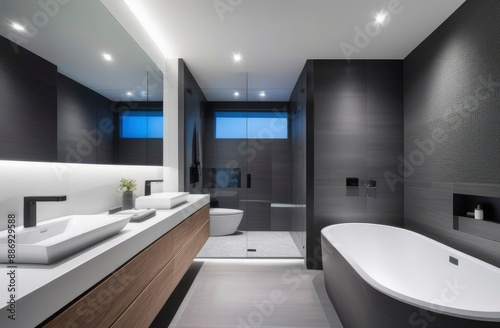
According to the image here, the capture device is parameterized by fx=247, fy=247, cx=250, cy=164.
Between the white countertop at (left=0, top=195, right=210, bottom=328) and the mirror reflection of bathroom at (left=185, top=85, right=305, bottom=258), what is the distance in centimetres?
231

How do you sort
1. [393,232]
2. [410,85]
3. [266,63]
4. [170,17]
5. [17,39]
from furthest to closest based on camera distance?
[266,63], [410,85], [393,232], [170,17], [17,39]

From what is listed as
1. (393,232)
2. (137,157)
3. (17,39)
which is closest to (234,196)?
(137,157)

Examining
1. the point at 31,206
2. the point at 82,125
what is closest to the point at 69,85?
the point at 82,125

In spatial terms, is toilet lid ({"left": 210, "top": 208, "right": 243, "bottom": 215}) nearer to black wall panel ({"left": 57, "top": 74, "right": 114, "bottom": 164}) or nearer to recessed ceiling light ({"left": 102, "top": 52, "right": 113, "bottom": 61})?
black wall panel ({"left": 57, "top": 74, "right": 114, "bottom": 164})

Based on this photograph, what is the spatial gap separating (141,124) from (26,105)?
3.88 ft

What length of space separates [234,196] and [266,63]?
2.02 metres

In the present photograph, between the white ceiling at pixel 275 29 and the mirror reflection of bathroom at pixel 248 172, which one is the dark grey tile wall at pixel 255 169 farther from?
the white ceiling at pixel 275 29

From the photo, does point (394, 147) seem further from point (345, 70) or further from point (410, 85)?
point (345, 70)

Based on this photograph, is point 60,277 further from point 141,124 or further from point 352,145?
point 352,145

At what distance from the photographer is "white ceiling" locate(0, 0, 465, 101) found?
154 cm

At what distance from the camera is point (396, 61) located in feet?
10.4

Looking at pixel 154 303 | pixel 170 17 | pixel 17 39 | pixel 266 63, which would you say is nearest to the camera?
pixel 17 39

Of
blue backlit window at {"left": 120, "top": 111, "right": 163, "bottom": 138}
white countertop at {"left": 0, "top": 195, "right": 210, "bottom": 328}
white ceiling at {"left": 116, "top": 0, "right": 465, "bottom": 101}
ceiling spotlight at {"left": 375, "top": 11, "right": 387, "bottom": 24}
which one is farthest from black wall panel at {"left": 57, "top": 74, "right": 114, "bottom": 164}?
ceiling spotlight at {"left": 375, "top": 11, "right": 387, "bottom": 24}

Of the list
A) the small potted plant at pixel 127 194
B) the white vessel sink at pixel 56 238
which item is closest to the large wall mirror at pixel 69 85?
the small potted plant at pixel 127 194
